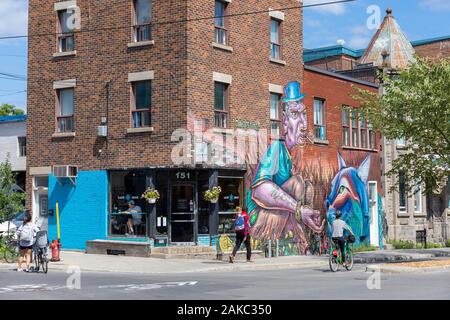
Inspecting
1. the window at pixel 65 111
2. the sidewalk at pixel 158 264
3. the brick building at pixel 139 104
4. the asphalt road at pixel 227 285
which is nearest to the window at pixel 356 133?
the brick building at pixel 139 104

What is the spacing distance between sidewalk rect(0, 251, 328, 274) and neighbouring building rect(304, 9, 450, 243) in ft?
34.8

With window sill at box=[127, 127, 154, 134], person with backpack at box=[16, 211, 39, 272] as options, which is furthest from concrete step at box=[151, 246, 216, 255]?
person with backpack at box=[16, 211, 39, 272]

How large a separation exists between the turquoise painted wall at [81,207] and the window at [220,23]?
21.0 feet

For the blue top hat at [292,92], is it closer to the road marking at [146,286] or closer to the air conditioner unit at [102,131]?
the air conditioner unit at [102,131]

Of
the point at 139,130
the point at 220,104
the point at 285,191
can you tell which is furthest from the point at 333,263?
the point at 139,130

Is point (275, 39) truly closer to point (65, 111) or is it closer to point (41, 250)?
point (65, 111)

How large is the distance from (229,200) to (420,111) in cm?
745

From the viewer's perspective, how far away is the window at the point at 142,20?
2469 centimetres

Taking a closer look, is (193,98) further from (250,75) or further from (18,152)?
(18,152)

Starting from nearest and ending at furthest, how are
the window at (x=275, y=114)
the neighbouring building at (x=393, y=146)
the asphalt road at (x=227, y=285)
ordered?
the asphalt road at (x=227, y=285) → the window at (x=275, y=114) → the neighbouring building at (x=393, y=146)

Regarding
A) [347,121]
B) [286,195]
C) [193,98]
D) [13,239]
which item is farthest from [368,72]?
[13,239]

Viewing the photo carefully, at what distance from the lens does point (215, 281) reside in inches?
655
